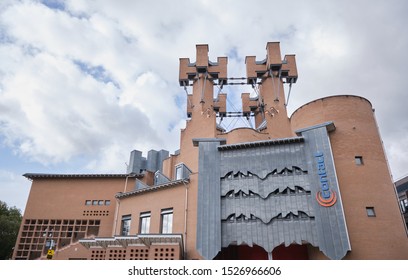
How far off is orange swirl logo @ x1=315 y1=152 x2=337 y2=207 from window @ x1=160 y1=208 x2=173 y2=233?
41.5 ft

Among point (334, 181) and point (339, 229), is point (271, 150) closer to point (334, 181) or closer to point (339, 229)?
point (334, 181)

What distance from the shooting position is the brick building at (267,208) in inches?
878

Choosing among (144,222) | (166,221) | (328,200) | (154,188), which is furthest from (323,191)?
(144,222)

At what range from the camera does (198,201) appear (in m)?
25.5

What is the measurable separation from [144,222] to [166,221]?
2.77 m

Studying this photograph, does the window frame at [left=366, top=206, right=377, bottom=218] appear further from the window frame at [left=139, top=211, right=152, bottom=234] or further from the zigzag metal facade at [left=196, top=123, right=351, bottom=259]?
the window frame at [left=139, top=211, right=152, bottom=234]

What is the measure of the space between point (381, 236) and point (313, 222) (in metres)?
4.40

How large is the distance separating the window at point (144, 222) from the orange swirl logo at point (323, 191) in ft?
50.4

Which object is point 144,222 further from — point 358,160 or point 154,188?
point 358,160

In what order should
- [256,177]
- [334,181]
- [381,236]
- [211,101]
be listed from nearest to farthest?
[381,236], [334,181], [256,177], [211,101]

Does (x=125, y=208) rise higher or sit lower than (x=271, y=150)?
lower

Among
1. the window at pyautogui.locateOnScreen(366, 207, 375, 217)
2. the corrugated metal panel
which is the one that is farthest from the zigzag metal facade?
the window at pyautogui.locateOnScreen(366, 207, 375, 217)
